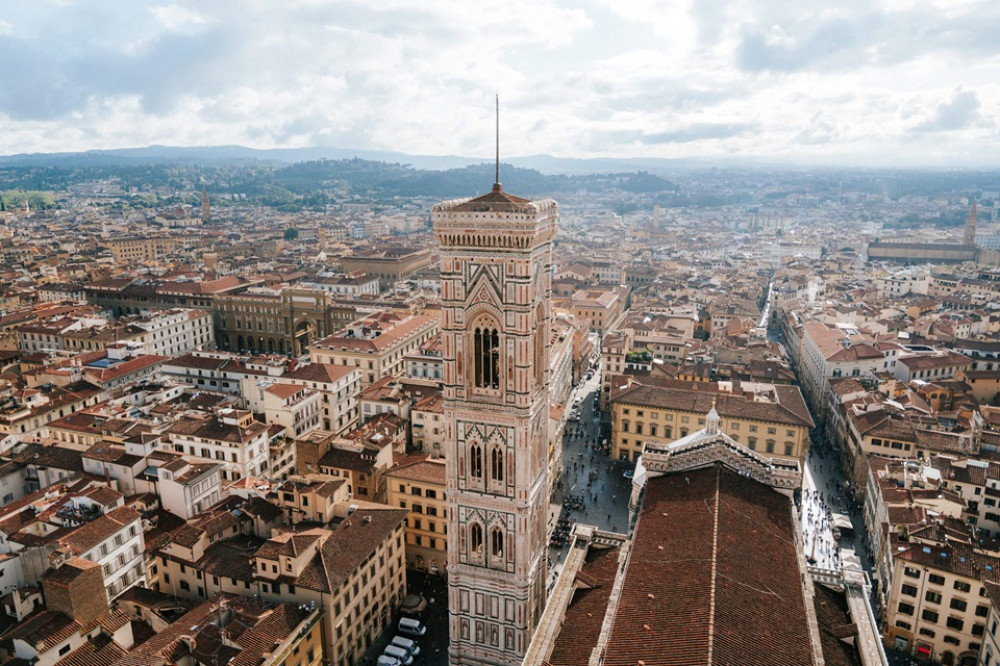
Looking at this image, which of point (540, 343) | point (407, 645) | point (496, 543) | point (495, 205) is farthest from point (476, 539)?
point (495, 205)

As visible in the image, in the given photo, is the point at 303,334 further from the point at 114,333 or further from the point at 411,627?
the point at 411,627

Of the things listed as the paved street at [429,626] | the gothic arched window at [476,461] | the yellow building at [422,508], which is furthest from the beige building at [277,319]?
the gothic arched window at [476,461]

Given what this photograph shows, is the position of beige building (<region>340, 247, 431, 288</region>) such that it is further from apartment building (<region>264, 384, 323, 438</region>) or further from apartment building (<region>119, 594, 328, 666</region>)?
apartment building (<region>119, 594, 328, 666</region>)

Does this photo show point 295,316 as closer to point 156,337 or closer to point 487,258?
point 156,337

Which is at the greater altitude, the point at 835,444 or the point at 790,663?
the point at 790,663

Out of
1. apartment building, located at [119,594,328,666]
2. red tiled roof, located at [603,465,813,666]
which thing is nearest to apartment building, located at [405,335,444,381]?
apartment building, located at [119,594,328,666]

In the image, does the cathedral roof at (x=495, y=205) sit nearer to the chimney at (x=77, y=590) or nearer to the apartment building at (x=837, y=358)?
the chimney at (x=77, y=590)

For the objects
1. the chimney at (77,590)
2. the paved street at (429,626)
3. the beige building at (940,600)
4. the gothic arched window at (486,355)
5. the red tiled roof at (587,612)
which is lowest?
the paved street at (429,626)

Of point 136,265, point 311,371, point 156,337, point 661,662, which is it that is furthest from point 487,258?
point 136,265
